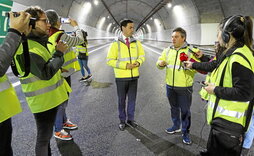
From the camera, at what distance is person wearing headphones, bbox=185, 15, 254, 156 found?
1.73 meters

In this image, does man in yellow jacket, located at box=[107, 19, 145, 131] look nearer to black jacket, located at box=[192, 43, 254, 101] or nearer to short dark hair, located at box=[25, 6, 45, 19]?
short dark hair, located at box=[25, 6, 45, 19]

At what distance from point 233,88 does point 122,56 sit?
90.5 inches

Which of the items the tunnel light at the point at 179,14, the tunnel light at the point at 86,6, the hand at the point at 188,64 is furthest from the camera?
the tunnel light at the point at 86,6

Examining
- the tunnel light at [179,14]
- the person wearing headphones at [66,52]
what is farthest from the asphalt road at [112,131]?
the tunnel light at [179,14]

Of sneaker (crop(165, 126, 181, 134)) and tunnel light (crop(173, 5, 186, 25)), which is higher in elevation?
tunnel light (crop(173, 5, 186, 25))

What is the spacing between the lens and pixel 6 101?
182 cm

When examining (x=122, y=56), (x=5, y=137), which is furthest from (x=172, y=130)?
(x=5, y=137)

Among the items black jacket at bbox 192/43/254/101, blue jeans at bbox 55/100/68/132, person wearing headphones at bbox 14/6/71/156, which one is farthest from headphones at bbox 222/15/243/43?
blue jeans at bbox 55/100/68/132

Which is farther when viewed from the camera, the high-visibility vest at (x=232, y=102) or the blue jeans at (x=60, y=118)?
the blue jeans at (x=60, y=118)

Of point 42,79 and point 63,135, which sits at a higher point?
point 42,79

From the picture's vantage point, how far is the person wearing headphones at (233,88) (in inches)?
68.0

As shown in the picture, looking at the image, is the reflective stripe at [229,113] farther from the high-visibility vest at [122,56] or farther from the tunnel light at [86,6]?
the tunnel light at [86,6]

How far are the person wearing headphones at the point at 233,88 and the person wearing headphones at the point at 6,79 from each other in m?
1.99

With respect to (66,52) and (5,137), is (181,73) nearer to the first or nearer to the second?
(66,52)
